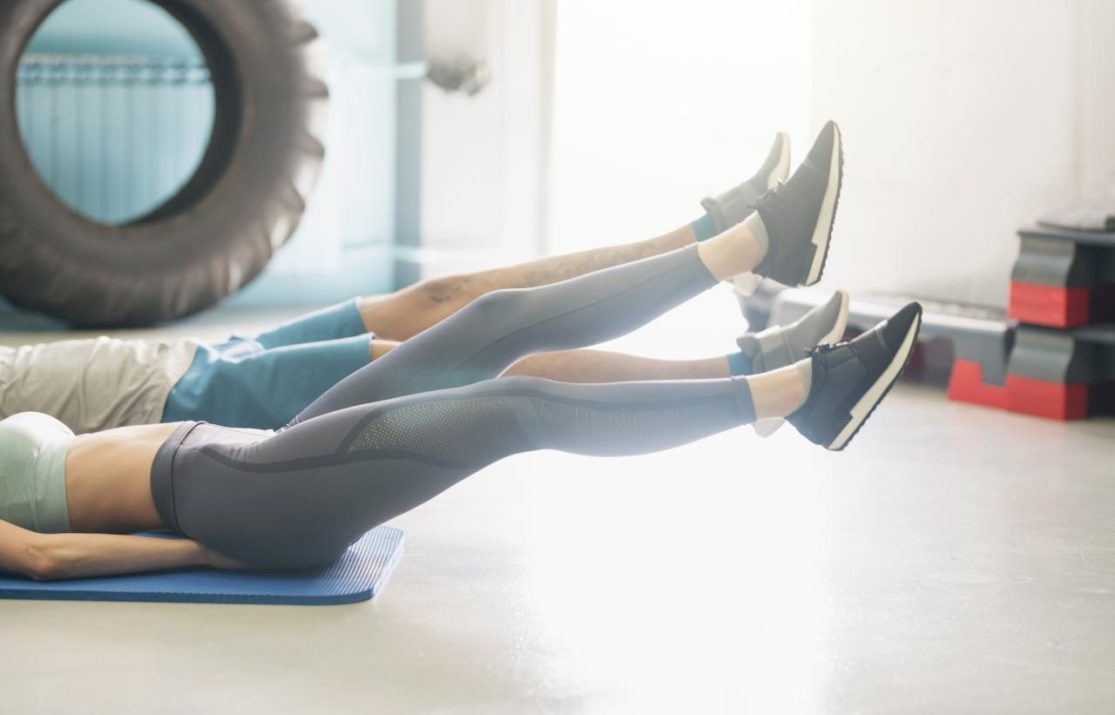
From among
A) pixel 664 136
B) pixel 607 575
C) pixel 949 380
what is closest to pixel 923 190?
pixel 949 380

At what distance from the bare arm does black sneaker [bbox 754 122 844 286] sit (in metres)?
1.09

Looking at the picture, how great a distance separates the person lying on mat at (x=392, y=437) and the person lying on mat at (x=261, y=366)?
26cm

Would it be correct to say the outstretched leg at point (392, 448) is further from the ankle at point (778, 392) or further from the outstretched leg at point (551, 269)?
the outstretched leg at point (551, 269)

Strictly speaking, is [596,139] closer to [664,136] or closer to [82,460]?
[664,136]

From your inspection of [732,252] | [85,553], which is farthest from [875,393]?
[85,553]

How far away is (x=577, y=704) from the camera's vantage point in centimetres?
170

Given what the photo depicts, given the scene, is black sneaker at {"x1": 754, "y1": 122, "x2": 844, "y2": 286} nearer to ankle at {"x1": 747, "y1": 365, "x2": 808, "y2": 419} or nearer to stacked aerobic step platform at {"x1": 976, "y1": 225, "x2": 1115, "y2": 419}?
ankle at {"x1": 747, "y1": 365, "x2": 808, "y2": 419}

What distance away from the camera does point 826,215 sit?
2.46 meters

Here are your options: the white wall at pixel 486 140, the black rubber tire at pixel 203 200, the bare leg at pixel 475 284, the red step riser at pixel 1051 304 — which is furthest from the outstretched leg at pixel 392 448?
the white wall at pixel 486 140

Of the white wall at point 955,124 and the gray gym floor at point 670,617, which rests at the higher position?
the white wall at point 955,124

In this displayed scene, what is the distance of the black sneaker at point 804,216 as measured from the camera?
2404mm

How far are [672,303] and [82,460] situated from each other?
98 centimetres

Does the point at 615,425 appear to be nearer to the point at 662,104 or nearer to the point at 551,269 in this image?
Answer: the point at 551,269

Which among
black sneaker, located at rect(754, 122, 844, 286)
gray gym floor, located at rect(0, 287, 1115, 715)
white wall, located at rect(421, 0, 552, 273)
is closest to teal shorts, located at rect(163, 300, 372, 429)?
gray gym floor, located at rect(0, 287, 1115, 715)
